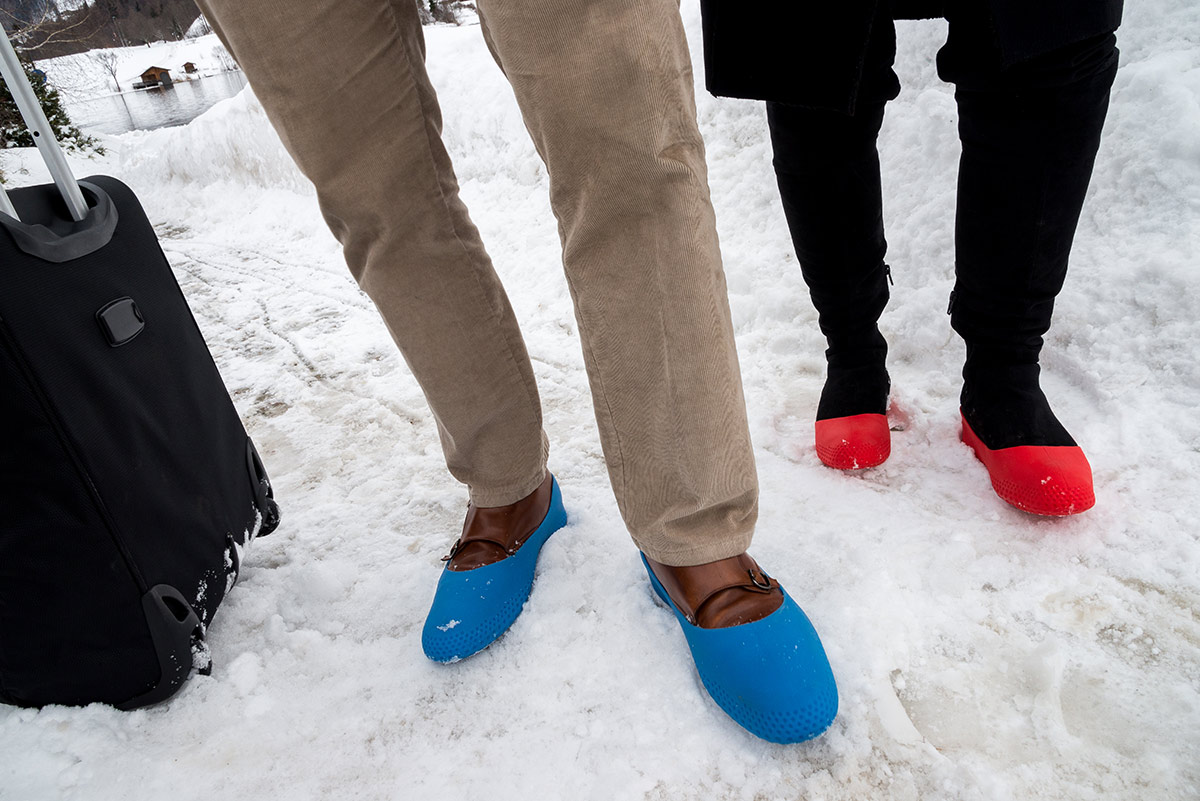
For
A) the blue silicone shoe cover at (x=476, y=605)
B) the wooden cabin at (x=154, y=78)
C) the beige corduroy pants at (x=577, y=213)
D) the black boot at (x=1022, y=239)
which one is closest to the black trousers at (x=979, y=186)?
the black boot at (x=1022, y=239)

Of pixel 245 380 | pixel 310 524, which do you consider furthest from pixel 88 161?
pixel 310 524

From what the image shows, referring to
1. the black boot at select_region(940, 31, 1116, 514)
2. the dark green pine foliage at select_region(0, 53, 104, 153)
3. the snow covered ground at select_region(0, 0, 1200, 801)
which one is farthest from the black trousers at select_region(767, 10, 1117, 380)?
the dark green pine foliage at select_region(0, 53, 104, 153)

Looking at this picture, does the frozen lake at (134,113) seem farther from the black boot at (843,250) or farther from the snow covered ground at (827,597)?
the black boot at (843,250)

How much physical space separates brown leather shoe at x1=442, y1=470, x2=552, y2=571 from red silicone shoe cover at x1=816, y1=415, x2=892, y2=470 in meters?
0.53

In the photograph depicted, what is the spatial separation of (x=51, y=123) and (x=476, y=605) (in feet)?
28.9

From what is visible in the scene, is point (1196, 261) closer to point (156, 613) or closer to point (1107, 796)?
point (1107, 796)

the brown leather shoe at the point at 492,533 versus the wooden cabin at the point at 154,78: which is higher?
the wooden cabin at the point at 154,78

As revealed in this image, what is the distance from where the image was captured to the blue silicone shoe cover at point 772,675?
0.72 metres

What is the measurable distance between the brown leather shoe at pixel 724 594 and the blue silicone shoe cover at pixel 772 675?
0.5 inches

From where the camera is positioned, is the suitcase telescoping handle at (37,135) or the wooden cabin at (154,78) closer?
the suitcase telescoping handle at (37,135)

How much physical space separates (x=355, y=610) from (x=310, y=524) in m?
0.30

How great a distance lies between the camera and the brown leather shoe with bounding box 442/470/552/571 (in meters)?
0.98

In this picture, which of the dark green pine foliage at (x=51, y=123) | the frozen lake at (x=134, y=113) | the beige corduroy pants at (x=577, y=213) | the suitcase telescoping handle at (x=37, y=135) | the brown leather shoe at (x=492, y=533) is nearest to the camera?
the beige corduroy pants at (x=577, y=213)

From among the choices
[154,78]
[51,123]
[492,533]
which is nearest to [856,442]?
[492,533]
